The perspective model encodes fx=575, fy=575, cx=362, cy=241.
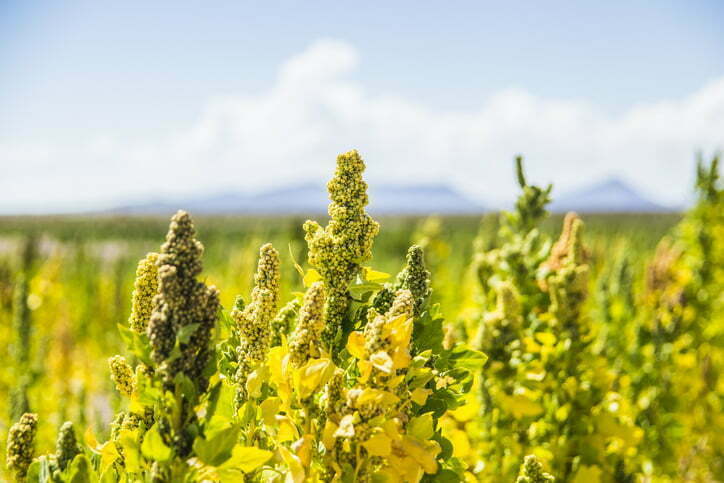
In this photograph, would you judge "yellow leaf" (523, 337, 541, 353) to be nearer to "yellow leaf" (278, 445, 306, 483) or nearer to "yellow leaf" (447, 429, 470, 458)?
"yellow leaf" (447, 429, 470, 458)

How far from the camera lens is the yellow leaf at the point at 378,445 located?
106cm

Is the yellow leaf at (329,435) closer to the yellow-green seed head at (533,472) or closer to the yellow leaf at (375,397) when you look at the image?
the yellow leaf at (375,397)

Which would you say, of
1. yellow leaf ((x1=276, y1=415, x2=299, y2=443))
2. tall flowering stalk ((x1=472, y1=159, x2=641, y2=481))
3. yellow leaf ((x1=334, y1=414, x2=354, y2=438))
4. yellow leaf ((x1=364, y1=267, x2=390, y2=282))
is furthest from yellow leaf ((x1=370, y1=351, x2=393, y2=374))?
tall flowering stalk ((x1=472, y1=159, x2=641, y2=481))

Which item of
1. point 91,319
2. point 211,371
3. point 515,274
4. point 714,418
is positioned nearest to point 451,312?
point 714,418

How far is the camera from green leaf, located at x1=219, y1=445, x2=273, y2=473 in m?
1.06

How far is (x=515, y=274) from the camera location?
2.71 meters

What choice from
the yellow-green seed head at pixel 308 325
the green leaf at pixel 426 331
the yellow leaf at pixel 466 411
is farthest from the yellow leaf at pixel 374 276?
the yellow leaf at pixel 466 411

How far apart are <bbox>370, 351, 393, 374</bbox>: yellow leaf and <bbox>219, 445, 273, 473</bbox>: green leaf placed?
260mm

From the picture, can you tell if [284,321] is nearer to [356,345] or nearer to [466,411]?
[356,345]

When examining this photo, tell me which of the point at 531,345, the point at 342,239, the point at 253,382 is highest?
the point at 342,239

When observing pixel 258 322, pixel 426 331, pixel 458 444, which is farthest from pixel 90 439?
pixel 458 444

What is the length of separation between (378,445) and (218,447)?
291mm

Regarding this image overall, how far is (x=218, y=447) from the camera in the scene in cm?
104

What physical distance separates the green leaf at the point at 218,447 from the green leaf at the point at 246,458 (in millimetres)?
15
